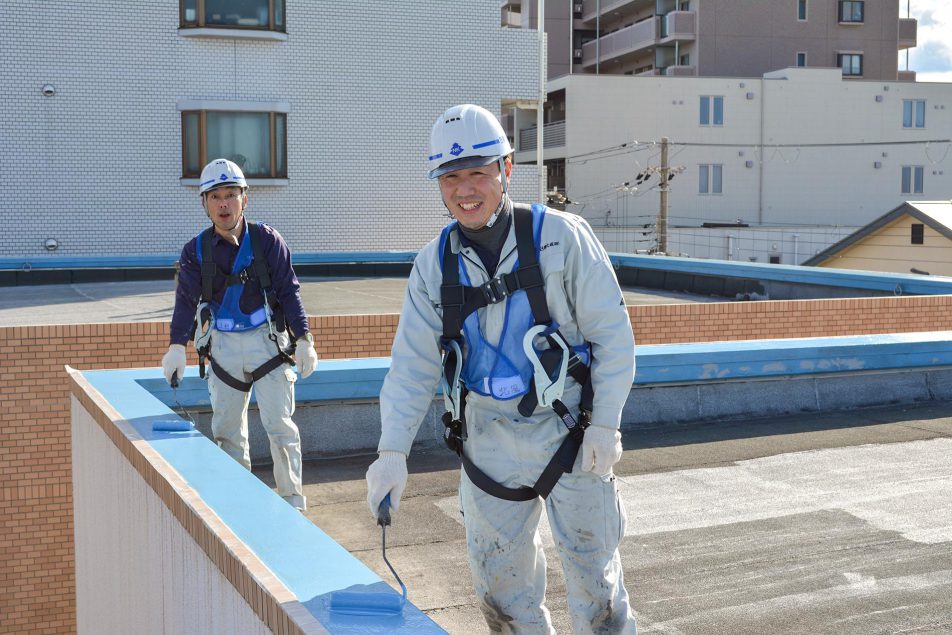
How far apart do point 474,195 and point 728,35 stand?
53.7 m

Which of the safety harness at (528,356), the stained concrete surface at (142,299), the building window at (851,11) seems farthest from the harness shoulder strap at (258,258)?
the building window at (851,11)

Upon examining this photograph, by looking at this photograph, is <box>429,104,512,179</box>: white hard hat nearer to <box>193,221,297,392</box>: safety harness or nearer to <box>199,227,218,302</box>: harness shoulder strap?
<box>193,221,297,392</box>: safety harness

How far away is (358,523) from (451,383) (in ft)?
9.49

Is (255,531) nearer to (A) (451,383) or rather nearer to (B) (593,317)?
(A) (451,383)

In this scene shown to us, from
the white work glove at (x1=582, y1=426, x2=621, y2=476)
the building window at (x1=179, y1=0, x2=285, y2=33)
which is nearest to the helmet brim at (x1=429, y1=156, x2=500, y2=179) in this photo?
the white work glove at (x1=582, y1=426, x2=621, y2=476)

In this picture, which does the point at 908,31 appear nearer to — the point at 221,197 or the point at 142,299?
the point at 142,299

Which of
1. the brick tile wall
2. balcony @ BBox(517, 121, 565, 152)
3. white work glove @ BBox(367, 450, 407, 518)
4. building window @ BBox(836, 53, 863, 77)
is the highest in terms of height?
building window @ BBox(836, 53, 863, 77)

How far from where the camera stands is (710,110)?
168ft

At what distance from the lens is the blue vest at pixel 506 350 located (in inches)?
155

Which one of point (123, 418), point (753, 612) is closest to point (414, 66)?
point (123, 418)

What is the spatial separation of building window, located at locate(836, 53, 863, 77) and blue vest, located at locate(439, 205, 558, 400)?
5799cm

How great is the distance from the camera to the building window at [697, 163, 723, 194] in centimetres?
5141

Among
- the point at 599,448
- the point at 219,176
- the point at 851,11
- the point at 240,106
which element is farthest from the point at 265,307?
the point at 851,11

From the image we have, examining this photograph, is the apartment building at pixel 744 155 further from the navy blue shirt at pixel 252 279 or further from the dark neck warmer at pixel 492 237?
the dark neck warmer at pixel 492 237
